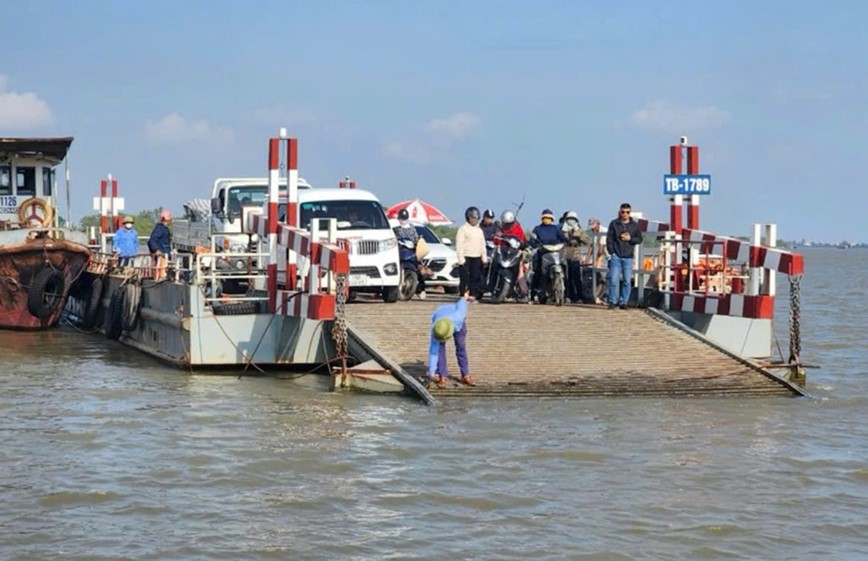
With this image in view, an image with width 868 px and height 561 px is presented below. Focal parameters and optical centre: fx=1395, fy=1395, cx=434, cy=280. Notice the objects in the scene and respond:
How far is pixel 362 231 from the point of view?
65.2 ft

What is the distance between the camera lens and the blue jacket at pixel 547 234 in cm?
2023

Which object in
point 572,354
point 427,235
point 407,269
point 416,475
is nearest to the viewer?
point 416,475

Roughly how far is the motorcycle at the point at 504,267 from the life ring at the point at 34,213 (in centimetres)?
1157

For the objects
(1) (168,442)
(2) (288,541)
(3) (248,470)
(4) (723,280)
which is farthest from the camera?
(4) (723,280)

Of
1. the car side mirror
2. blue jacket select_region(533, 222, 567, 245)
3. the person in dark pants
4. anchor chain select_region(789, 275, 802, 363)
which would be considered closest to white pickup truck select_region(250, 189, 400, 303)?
blue jacket select_region(533, 222, 567, 245)

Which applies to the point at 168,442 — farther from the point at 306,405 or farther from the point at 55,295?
the point at 55,295

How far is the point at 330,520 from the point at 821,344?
16.8 metres

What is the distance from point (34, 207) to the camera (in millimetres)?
28406

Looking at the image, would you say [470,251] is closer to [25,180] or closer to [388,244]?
[388,244]

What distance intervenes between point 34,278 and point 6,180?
4.04m

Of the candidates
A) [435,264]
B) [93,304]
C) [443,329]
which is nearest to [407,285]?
[435,264]

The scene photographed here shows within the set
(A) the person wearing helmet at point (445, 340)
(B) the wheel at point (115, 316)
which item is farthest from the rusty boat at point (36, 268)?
(A) the person wearing helmet at point (445, 340)

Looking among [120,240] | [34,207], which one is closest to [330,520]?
[120,240]

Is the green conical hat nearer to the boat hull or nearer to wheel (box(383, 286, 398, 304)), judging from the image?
wheel (box(383, 286, 398, 304))
